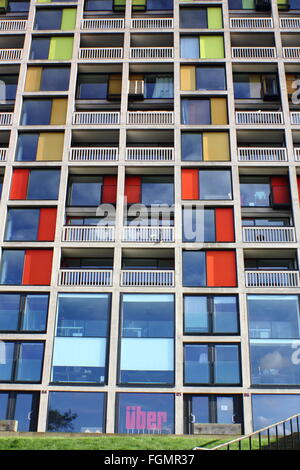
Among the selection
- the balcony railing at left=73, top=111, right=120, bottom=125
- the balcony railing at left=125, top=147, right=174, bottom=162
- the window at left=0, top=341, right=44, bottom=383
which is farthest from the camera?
the balcony railing at left=73, top=111, right=120, bottom=125

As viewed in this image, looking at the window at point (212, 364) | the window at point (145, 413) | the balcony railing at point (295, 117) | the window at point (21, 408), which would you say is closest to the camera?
the window at point (145, 413)

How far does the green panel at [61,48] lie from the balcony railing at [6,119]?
567cm

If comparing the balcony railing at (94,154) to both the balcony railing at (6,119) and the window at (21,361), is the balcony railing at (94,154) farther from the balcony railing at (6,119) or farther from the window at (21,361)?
the window at (21,361)

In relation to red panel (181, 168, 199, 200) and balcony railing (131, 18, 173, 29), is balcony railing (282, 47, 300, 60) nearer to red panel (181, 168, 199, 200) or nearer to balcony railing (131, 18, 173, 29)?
balcony railing (131, 18, 173, 29)

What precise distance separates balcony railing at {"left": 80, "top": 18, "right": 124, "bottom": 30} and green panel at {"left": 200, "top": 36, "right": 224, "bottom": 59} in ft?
20.9

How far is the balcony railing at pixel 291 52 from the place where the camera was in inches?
1494

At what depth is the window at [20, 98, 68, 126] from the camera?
3628 cm

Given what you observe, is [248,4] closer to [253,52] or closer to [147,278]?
[253,52]

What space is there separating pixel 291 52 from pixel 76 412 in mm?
28812

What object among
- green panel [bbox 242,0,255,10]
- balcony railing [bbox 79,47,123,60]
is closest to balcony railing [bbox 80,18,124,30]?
balcony railing [bbox 79,47,123,60]

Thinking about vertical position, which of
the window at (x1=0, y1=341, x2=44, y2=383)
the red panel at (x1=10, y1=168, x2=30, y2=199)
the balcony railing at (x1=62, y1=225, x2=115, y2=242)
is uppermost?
the red panel at (x1=10, y1=168, x2=30, y2=199)

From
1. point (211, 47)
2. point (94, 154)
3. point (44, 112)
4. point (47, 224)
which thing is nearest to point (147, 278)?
point (47, 224)

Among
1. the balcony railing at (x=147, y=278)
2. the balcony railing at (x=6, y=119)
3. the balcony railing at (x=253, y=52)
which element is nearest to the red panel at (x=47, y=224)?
the balcony railing at (x=147, y=278)

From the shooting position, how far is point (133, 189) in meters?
34.9
